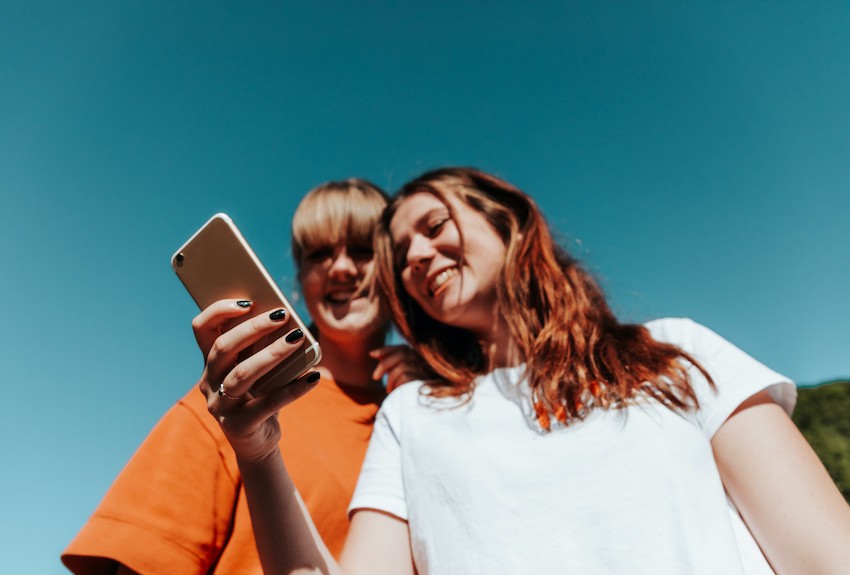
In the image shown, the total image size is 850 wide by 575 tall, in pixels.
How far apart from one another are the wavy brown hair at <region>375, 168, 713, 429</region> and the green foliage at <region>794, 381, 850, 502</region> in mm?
8259

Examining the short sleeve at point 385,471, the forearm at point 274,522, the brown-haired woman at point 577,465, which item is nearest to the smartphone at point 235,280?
the brown-haired woman at point 577,465

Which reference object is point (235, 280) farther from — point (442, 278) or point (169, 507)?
point (442, 278)

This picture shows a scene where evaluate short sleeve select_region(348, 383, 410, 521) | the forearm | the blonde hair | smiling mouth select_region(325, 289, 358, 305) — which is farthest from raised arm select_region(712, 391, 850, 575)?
the blonde hair

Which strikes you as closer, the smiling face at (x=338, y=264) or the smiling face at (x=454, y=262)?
the smiling face at (x=454, y=262)

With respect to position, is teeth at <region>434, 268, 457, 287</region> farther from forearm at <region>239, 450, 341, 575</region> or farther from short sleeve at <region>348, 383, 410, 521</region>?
forearm at <region>239, 450, 341, 575</region>

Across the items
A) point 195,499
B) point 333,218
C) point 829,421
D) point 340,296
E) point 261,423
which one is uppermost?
point 333,218

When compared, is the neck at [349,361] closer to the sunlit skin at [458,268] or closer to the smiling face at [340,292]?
the smiling face at [340,292]

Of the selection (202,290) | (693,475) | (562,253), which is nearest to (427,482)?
(693,475)

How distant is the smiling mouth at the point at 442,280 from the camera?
2.69m

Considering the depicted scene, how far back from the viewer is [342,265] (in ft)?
10.3

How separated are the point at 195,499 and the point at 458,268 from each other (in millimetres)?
1542

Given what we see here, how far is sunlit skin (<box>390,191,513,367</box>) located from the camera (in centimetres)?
266

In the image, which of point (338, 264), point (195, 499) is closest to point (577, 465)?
point (195, 499)

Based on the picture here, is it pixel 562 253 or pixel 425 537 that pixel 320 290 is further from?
pixel 425 537
